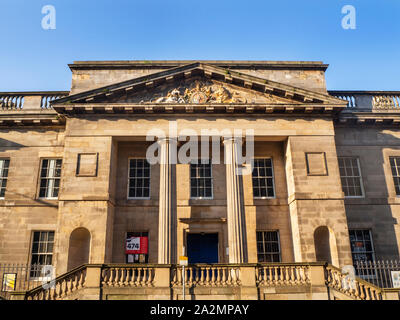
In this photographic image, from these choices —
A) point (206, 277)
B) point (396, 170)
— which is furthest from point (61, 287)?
point (396, 170)

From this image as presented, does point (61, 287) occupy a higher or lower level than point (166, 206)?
lower

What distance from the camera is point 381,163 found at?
63.9ft

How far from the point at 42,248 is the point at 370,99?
61.8ft

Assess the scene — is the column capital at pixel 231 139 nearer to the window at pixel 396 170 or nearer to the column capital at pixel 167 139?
the column capital at pixel 167 139

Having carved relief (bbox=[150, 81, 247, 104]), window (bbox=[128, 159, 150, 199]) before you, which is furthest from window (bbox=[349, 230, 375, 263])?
window (bbox=[128, 159, 150, 199])

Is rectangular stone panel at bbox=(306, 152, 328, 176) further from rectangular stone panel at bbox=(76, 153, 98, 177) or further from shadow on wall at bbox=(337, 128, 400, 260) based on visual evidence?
rectangular stone panel at bbox=(76, 153, 98, 177)

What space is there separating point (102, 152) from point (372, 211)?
1371 cm

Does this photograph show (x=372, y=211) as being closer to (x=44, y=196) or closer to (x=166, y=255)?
(x=166, y=255)

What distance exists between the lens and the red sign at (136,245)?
1788 centimetres

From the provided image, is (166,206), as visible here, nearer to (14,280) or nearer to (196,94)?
(196,94)

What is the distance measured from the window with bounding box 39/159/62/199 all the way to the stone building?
55mm

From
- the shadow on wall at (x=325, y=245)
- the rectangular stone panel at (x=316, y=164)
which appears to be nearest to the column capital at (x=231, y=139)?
the rectangular stone panel at (x=316, y=164)

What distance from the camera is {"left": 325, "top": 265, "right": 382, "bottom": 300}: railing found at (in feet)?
42.4

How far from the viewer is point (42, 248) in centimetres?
1780
